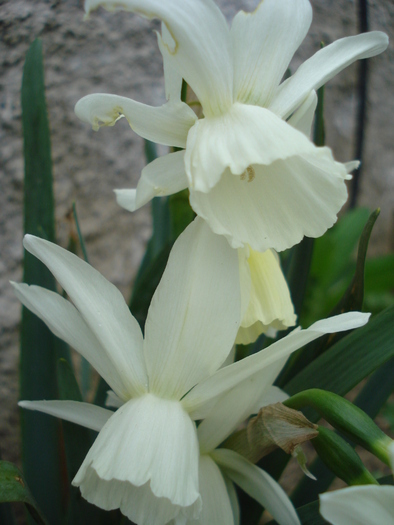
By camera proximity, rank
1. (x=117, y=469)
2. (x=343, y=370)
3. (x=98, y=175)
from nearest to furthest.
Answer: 1. (x=117, y=469)
2. (x=343, y=370)
3. (x=98, y=175)

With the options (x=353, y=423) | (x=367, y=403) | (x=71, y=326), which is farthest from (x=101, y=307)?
(x=367, y=403)

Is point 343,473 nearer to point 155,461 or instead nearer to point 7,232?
point 155,461

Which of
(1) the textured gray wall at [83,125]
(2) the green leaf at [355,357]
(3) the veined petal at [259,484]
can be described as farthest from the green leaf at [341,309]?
(1) the textured gray wall at [83,125]

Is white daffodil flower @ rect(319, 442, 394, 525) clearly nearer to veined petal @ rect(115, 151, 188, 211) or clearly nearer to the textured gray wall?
veined petal @ rect(115, 151, 188, 211)

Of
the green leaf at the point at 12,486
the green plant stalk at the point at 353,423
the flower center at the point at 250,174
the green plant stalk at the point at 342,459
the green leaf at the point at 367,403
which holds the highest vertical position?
the flower center at the point at 250,174

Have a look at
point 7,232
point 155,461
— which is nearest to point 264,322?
point 155,461

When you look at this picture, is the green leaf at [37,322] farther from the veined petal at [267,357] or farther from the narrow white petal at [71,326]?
the veined petal at [267,357]

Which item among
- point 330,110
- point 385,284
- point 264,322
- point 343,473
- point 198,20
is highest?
point 198,20
